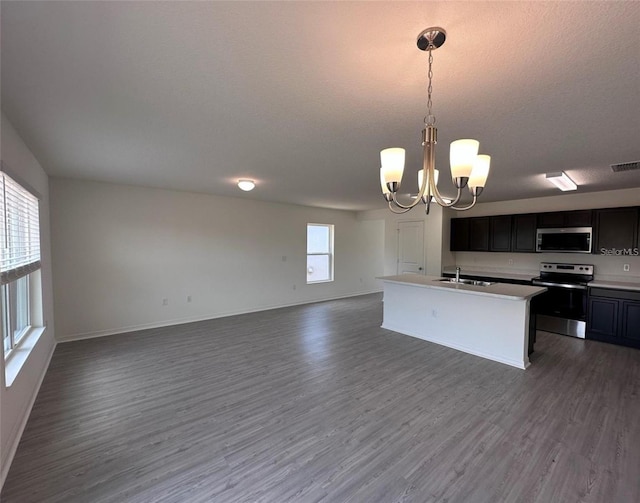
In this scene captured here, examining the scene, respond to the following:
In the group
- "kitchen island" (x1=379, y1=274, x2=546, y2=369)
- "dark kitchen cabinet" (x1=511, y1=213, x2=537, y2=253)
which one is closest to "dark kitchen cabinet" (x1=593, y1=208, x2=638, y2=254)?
"dark kitchen cabinet" (x1=511, y1=213, x2=537, y2=253)

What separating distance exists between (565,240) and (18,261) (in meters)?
7.32

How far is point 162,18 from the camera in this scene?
49.1 inches

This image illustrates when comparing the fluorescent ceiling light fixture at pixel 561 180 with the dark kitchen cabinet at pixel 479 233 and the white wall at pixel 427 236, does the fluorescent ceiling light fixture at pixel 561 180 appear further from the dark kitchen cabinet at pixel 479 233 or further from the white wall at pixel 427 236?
the white wall at pixel 427 236

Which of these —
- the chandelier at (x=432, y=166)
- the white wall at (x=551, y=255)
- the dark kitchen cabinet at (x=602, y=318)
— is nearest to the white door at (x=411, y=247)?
the white wall at (x=551, y=255)

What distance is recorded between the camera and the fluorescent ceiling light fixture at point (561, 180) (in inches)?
148

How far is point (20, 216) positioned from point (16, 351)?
126 cm

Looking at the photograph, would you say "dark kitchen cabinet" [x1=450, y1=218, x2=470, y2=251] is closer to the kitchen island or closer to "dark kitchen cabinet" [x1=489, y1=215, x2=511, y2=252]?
"dark kitchen cabinet" [x1=489, y1=215, x2=511, y2=252]

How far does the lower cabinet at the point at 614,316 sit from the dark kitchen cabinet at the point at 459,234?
233 centimetres

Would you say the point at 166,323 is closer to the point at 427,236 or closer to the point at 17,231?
the point at 17,231

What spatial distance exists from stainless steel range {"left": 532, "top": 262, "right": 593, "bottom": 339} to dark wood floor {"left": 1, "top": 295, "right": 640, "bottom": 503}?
0.76 metres

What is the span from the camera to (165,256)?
17.5ft

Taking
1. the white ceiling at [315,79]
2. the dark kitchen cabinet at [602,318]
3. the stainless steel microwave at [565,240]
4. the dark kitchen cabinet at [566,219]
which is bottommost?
the dark kitchen cabinet at [602,318]

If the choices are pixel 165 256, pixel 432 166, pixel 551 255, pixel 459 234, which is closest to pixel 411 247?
pixel 459 234

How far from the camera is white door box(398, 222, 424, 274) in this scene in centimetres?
707
